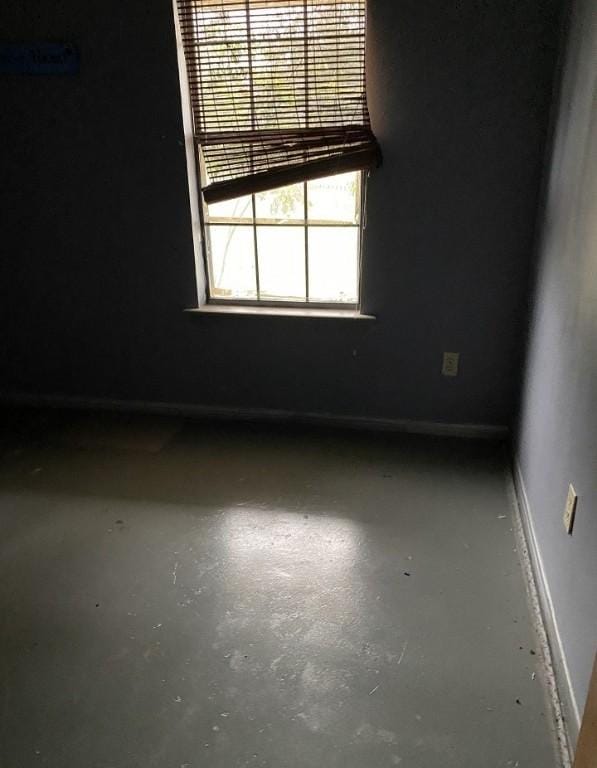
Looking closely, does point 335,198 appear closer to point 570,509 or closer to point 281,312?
point 281,312

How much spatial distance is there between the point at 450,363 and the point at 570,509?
127 centimetres

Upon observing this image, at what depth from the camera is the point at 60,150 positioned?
2766 millimetres

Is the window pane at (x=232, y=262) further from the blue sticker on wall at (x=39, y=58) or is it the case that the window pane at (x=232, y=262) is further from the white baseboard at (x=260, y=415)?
the blue sticker on wall at (x=39, y=58)

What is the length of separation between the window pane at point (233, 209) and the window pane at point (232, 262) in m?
0.05

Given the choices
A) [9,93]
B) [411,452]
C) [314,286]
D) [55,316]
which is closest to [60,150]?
[9,93]

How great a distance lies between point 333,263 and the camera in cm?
281

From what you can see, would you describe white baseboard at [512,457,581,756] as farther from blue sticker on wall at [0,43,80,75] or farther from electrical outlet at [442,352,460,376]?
blue sticker on wall at [0,43,80,75]

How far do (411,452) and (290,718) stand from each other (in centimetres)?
145

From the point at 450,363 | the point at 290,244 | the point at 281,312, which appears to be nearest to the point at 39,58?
the point at 290,244

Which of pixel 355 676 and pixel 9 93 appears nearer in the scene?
pixel 355 676

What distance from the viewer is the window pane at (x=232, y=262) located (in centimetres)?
284

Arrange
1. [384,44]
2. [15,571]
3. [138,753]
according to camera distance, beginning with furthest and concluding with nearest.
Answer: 1. [384,44]
2. [15,571]
3. [138,753]

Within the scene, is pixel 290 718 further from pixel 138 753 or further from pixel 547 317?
pixel 547 317

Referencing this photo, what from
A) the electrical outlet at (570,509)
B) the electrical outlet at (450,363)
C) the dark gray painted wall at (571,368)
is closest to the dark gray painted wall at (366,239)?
the electrical outlet at (450,363)
